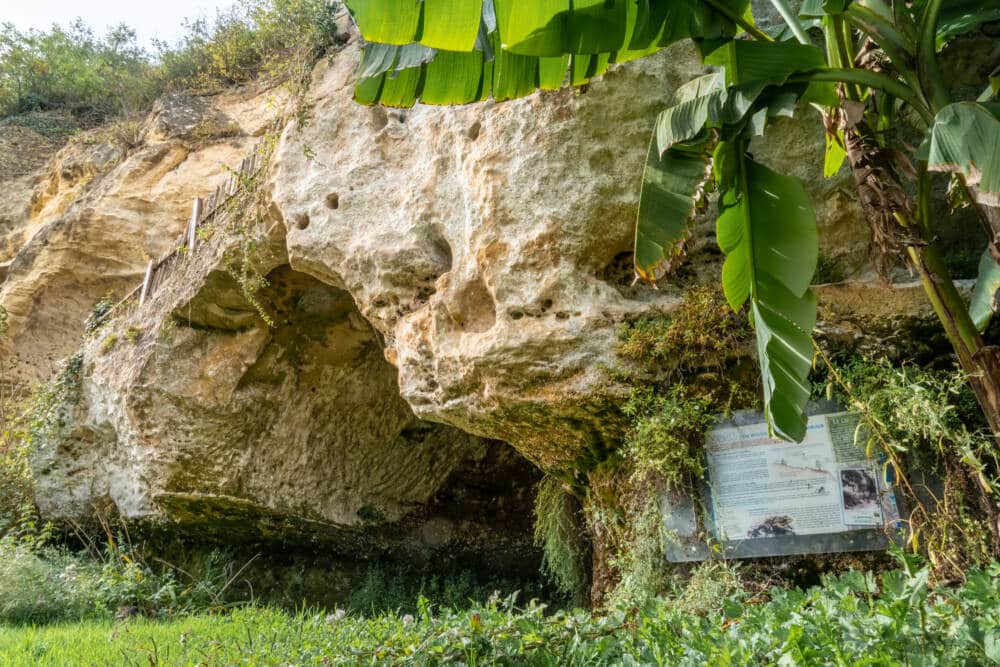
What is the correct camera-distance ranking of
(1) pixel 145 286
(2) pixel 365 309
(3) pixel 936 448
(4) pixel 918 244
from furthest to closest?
(1) pixel 145 286, (2) pixel 365 309, (3) pixel 936 448, (4) pixel 918 244

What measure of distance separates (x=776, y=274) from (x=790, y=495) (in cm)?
119

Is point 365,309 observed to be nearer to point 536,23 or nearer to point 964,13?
point 536,23

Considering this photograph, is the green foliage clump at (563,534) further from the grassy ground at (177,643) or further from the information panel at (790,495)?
the grassy ground at (177,643)

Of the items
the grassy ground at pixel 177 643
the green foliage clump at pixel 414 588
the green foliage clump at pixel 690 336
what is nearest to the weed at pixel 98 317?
the grassy ground at pixel 177 643

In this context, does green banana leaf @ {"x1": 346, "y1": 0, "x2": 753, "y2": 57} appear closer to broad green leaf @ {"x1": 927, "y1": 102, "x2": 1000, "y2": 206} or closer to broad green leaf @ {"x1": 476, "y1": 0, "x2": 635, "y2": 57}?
broad green leaf @ {"x1": 476, "y1": 0, "x2": 635, "y2": 57}

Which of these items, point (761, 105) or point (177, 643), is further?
point (177, 643)

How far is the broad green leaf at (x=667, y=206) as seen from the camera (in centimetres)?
309

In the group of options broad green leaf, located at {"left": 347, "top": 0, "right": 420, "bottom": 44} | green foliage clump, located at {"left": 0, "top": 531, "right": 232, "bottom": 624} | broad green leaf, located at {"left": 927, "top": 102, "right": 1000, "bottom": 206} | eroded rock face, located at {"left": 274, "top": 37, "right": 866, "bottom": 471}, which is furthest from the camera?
green foliage clump, located at {"left": 0, "top": 531, "right": 232, "bottom": 624}

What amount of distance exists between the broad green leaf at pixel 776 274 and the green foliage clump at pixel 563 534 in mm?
2652

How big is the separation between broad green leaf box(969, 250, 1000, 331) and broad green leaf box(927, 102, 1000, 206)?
0.79 metres

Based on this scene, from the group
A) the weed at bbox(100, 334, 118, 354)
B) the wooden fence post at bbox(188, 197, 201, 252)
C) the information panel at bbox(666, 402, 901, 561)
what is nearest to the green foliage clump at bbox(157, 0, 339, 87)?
the wooden fence post at bbox(188, 197, 201, 252)

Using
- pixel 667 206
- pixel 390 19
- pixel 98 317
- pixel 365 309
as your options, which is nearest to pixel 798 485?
pixel 667 206

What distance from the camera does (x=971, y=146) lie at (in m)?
2.40

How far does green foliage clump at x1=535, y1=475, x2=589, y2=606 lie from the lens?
5301 millimetres
